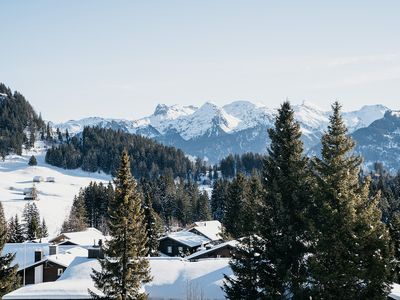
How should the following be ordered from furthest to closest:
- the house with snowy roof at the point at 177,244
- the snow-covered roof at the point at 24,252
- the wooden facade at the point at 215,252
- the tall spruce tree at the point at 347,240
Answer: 1. the house with snowy roof at the point at 177,244
2. the wooden facade at the point at 215,252
3. the snow-covered roof at the point at 24,252
4. the tall spruce tree at the point at 347,240

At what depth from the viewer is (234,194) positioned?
256 ft

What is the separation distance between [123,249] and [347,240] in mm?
14570

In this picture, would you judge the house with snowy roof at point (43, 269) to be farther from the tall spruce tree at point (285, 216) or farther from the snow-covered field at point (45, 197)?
the snow-covered field at point (45, 197)

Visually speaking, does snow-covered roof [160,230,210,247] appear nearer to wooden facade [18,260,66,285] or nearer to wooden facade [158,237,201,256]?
wooden facade [158,237,201,256]

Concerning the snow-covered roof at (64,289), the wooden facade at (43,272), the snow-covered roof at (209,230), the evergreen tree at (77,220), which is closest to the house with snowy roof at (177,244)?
the snow-covered roof at (209,230)

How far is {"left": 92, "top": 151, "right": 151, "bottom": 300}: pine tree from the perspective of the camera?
33594mm

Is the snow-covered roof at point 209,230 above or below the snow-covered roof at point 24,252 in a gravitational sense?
below

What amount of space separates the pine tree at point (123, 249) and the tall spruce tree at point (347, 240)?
40.3 feet

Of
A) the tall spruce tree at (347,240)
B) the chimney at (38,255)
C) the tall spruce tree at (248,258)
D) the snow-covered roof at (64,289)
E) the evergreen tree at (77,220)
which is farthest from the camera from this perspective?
the evergreen tree at (77,220)

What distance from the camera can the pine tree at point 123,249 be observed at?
33594 mm

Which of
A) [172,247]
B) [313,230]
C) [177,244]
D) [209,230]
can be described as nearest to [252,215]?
[313,230]

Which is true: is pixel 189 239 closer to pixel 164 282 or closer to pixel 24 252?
pixel 24 252

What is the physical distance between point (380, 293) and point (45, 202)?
14476 cm

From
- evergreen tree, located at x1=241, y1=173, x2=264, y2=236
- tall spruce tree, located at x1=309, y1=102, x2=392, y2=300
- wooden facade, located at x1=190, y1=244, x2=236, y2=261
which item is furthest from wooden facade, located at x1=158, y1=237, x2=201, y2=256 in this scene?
tall spruce tree, located at x1=309, y1=102, x2=392, y2=300
